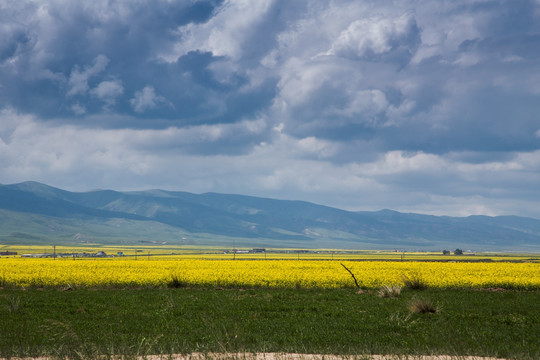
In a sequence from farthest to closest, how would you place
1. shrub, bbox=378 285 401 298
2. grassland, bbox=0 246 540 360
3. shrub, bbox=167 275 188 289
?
1. shrub, bbox=167 275 188 289
2. shrub, bbox=378 285 401 298
3. grassland, bbox=0 246 540 360

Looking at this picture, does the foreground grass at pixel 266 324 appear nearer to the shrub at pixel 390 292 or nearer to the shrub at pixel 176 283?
the shrub at pixel 390 292

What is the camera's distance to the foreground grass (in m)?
15.8

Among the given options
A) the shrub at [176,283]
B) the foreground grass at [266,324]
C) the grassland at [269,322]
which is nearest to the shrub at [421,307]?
the grassland at [269,322]

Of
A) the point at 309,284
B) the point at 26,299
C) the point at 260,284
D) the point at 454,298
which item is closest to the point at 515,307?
the point at 454,298

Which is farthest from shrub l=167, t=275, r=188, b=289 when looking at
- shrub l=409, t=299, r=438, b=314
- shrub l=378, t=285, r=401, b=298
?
shrub l=409, t=299, r=438, b=314

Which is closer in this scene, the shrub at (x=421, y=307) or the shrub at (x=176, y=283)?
the shrub at (x=421, y=307)

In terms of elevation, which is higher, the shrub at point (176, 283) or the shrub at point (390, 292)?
the shrub at point (390, 292)

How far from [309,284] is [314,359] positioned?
76.6ft

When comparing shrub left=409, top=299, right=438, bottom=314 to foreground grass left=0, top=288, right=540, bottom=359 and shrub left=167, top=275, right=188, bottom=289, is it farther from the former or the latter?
shrub left=167, top=275, right=188, bottom=289

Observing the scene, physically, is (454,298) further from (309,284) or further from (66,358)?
(66,358)

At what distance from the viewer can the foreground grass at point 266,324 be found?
15758mm

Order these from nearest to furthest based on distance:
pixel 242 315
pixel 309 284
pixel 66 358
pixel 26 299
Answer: pixel 66 358 < pixel 242 315 < pixel 26 299 < pixel 309 284

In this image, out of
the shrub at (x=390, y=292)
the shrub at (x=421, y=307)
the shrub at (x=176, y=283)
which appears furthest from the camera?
the shrub at (x=176, y=283)

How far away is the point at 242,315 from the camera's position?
23.3 m
